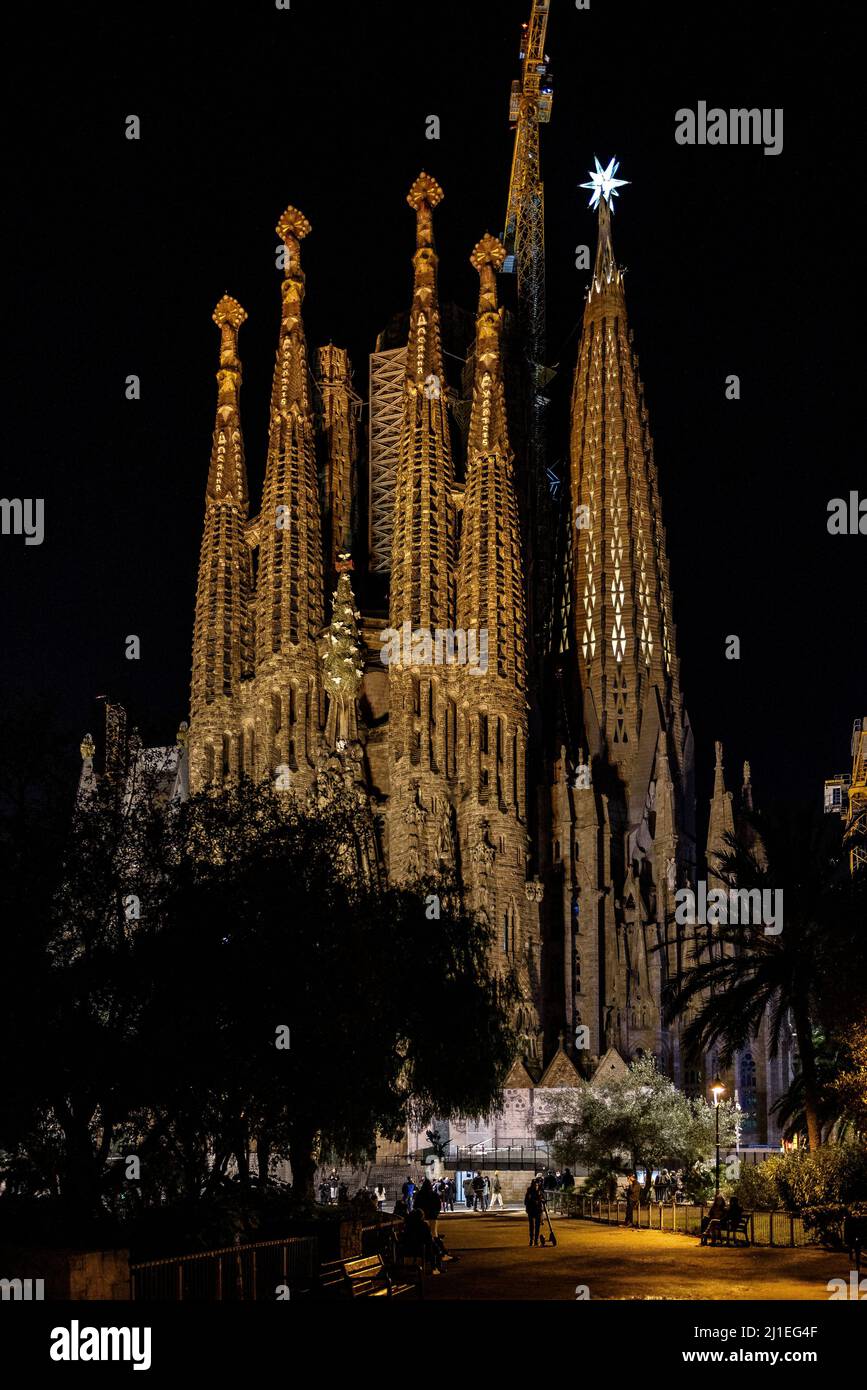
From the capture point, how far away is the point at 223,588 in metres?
86.9

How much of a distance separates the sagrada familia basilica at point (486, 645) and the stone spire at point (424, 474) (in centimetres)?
13

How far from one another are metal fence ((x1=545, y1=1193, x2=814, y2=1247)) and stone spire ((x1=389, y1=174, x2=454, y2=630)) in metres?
36.6

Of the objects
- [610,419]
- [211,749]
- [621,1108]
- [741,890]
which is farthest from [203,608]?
[741,890]

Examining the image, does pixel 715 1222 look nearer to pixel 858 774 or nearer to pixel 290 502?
pixel 290 502

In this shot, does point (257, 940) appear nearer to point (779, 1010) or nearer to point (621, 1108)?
point (779, 1010)

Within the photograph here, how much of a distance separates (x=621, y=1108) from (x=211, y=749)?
38232 millimetres

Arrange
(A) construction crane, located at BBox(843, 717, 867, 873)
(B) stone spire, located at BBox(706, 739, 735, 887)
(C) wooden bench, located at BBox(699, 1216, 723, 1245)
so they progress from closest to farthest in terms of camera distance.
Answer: (C) wooden bench, located at BBox(699, 1216, 723, 1245)
(B) stone spire, located at BBox(706, 739, 735, 887)
(A) construction crane, located at BBox(843, 717, 867, 873)

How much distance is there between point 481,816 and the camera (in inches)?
3041

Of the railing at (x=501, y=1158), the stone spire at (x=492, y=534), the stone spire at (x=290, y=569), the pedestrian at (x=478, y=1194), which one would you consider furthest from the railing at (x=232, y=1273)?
the stone spire at (x=492, y=534)

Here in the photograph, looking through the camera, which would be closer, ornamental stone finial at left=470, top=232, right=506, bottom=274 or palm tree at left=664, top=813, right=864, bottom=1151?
palm tree at left=664, top=813, right=864, bottom=1151

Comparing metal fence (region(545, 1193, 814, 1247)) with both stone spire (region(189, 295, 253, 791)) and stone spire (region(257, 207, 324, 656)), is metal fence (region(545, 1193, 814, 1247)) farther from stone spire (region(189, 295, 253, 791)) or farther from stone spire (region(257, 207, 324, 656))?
stone spire (region(189, 295, 253, 791))

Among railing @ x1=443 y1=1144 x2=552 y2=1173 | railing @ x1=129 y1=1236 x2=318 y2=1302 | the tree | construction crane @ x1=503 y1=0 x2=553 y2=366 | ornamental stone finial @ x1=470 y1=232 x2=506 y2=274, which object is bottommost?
railing @ x1=443 y1=1144 x2=552 y2=1173

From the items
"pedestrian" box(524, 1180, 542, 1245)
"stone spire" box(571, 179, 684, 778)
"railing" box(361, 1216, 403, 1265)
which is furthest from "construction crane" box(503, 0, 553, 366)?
"railing" box(361, 1216, 403, 1265)

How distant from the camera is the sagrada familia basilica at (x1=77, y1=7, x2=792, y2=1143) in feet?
258
